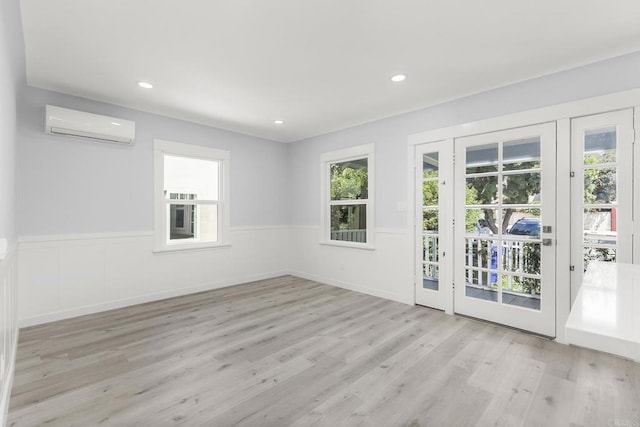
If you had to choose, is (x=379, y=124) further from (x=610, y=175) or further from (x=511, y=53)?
(x=610, y=175)

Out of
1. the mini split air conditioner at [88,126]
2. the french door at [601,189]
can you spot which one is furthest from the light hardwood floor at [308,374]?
the mini split air conditioner at [88,126]

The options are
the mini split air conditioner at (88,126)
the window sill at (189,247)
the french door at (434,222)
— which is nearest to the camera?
the mini split air conditioner at (88,126)

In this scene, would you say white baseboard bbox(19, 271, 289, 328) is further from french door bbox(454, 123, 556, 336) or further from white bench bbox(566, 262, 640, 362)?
white bench bbox(566, 262, 640, 362)

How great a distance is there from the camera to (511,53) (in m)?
2.58

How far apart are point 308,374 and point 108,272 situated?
293 cm

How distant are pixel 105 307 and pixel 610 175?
5.42 m

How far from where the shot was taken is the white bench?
74 cm

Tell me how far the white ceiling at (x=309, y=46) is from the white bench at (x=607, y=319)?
1818mm

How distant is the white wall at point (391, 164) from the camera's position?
274 cm

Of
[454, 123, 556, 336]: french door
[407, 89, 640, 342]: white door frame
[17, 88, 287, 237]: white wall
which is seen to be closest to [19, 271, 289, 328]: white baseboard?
[17, 88, 287, 237]: white wall

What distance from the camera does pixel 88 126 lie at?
3381 mm

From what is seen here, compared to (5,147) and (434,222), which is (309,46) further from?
(434,222)

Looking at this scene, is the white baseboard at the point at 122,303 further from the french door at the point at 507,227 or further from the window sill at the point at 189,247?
the french door at the point at 507,227

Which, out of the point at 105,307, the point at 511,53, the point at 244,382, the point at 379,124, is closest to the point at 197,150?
the point at 105,307
